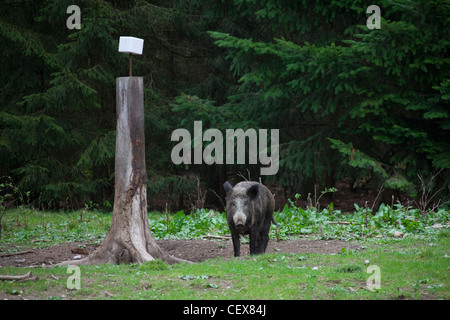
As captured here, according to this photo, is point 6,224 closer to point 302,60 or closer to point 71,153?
point 71,153

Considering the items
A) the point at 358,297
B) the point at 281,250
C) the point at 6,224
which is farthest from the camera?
the point at 6,224

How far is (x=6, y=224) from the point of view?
14.1 meters

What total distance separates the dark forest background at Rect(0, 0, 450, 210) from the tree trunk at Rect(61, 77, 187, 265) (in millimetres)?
4419

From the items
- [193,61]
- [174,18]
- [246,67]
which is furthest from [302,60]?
[193,61]

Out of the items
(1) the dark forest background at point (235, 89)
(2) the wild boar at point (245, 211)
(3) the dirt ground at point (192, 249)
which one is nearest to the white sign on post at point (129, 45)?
(2) the wild boar at point (245, 211)

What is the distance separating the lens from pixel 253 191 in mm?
9672

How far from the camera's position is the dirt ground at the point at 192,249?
10211 mm

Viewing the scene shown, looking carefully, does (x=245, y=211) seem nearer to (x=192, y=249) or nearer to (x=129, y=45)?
(x=192, y=249)

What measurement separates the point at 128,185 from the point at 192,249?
228 centimetres

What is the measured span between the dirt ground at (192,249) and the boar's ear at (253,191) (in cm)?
143

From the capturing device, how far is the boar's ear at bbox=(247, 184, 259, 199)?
378 inches

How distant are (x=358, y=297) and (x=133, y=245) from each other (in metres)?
4.27

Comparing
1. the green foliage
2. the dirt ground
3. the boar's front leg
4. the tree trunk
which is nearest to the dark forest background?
the green foliage

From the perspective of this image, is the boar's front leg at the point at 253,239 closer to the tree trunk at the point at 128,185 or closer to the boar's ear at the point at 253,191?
the boar's ear at the point at 253,191
